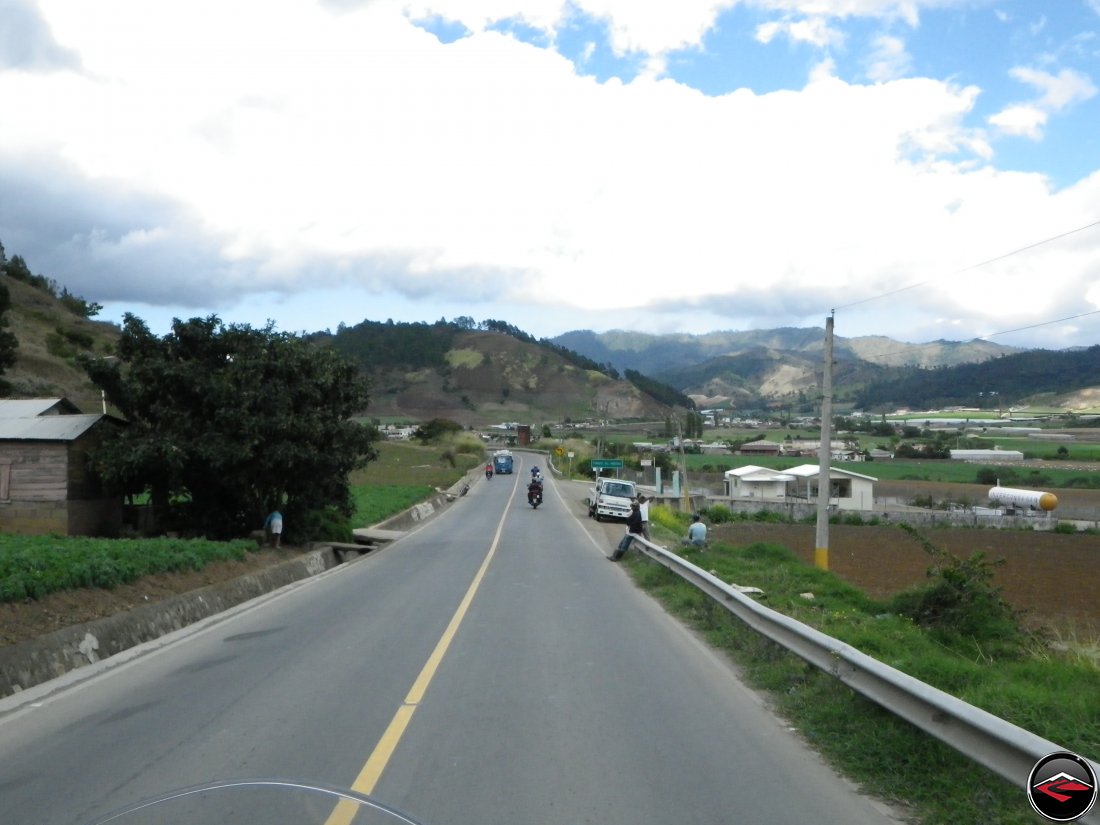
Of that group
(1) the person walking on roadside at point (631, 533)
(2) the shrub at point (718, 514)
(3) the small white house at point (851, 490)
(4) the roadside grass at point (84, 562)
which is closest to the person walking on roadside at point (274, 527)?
(4) the roadside grass at point (84, 562)

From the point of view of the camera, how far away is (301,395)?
79.4 feet

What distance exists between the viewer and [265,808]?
15.5 feet

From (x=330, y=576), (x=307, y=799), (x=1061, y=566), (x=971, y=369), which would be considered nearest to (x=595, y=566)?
(x=330, y=576)

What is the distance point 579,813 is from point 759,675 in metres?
4.81

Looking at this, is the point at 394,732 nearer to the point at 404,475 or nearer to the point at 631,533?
the point at 631,533

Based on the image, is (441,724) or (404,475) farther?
(404,475)

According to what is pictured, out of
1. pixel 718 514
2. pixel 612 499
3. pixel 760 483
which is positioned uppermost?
pixel 612 499

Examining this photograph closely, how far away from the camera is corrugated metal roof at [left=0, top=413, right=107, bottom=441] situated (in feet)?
71.9

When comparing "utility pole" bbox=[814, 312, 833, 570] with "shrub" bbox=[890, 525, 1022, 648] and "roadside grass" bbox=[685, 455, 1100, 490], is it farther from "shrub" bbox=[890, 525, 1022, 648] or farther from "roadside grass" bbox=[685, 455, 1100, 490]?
"roadside grass" bbox=[685, 455, 1100, 490]

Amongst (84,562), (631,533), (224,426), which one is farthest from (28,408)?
(631,533)

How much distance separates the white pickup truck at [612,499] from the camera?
4388cm

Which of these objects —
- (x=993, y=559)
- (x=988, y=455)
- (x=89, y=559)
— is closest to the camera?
(x=89, y=559)

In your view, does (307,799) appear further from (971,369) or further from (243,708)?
(971,369)

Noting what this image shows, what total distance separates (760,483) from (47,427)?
60.5m
